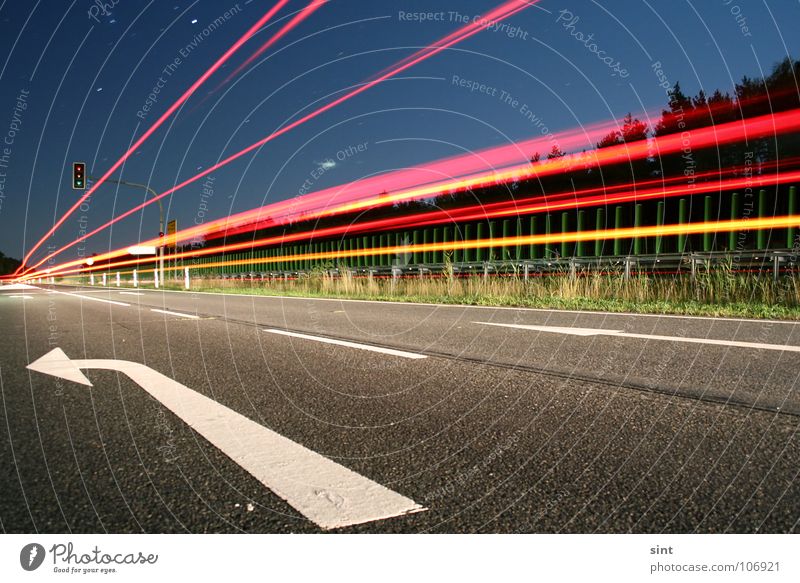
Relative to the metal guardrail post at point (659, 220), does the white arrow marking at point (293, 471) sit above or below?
below

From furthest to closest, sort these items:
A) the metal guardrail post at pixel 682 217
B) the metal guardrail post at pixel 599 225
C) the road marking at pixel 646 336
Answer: the metal guardrail post at pixel 599 225
the metal guardrail post at pixel 682 217
the road marking at pixel 646 336

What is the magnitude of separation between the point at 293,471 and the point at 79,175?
2876 cm

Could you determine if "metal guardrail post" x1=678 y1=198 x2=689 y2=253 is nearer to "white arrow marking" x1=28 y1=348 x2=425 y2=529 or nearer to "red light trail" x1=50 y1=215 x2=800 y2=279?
"red light trail" x1=50 y1=215 x2=800 y2=279

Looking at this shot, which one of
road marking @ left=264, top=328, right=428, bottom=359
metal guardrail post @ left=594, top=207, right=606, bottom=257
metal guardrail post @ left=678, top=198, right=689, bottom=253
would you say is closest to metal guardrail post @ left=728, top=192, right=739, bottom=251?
metal guardrail post @ left=678, top=198, right=689, bottom=253

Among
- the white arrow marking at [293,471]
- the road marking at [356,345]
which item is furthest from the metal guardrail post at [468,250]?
the white arrow marking at [293,471]

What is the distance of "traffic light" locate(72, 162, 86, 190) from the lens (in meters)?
25.5

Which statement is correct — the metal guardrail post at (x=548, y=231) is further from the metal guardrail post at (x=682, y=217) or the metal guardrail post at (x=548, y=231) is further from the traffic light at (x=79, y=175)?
the traffic light at (x=79, y=175)

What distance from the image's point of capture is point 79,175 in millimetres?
25703

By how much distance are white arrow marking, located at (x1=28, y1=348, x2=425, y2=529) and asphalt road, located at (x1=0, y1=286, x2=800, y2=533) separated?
0.04m

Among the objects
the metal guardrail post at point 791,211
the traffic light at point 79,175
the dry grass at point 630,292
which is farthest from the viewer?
the traffic light at point 79,175

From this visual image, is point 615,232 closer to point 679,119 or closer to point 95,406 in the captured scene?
point 679,119

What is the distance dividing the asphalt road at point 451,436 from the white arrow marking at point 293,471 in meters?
0.04

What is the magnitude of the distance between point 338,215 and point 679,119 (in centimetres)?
1977

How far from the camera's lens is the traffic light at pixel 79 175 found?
83.5ft
